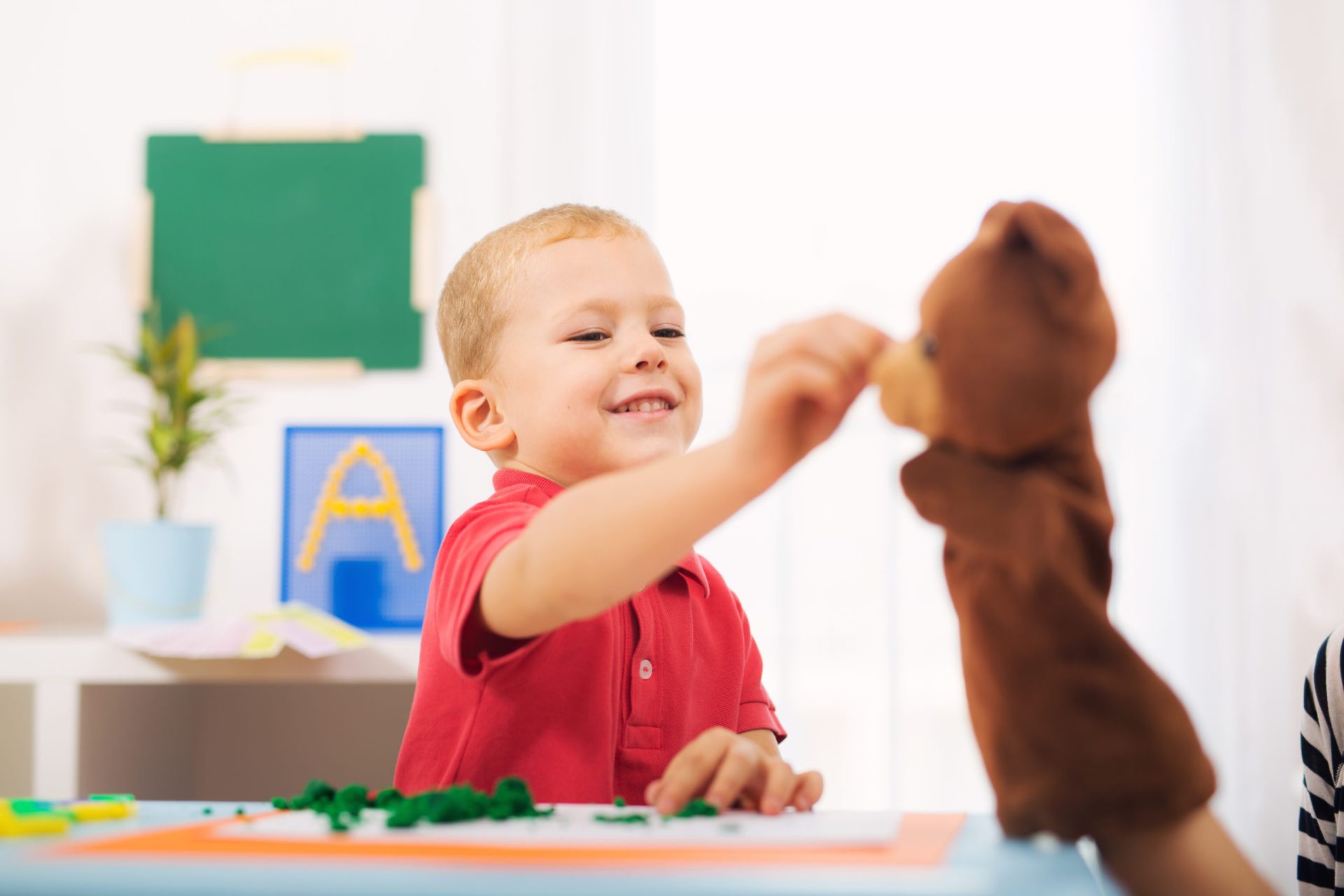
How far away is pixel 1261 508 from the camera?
1812 mm

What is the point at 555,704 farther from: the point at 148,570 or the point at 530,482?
the point at 148,570

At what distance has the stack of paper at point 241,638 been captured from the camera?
148 centimetres

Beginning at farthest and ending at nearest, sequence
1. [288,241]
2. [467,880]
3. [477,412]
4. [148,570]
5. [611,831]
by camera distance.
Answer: [288,241] → [148,570] → [477,412] → [611,831] → [467,880]

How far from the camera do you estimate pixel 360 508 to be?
1.88 meters

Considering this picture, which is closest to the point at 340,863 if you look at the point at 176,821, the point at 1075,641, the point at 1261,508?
the point at 176,821

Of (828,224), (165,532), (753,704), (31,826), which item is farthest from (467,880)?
(828,224)

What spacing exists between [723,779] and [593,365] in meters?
0.34

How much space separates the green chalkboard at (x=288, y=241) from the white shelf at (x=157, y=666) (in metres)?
0.63

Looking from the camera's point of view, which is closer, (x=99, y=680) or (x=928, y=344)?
(x=928, y=344)

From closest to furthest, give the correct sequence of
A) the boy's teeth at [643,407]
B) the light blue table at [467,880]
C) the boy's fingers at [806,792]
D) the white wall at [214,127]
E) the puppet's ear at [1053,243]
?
the light blue table at [467,880], the puppet's ear at [1053,243], the boy's fingers at [806,792], the boy's teeth at [643,407], the white wall at [214,127]

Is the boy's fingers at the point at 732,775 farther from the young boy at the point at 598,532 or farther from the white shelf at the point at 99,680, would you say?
the white shelf at the point at 99,680

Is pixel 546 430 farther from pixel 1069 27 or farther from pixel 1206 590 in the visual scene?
pixel 1069 27

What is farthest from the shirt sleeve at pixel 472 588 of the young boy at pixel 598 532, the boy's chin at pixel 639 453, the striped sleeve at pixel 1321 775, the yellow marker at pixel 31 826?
the striped sleeve at pixel 1321 775

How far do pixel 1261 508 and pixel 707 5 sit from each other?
1253 mm
